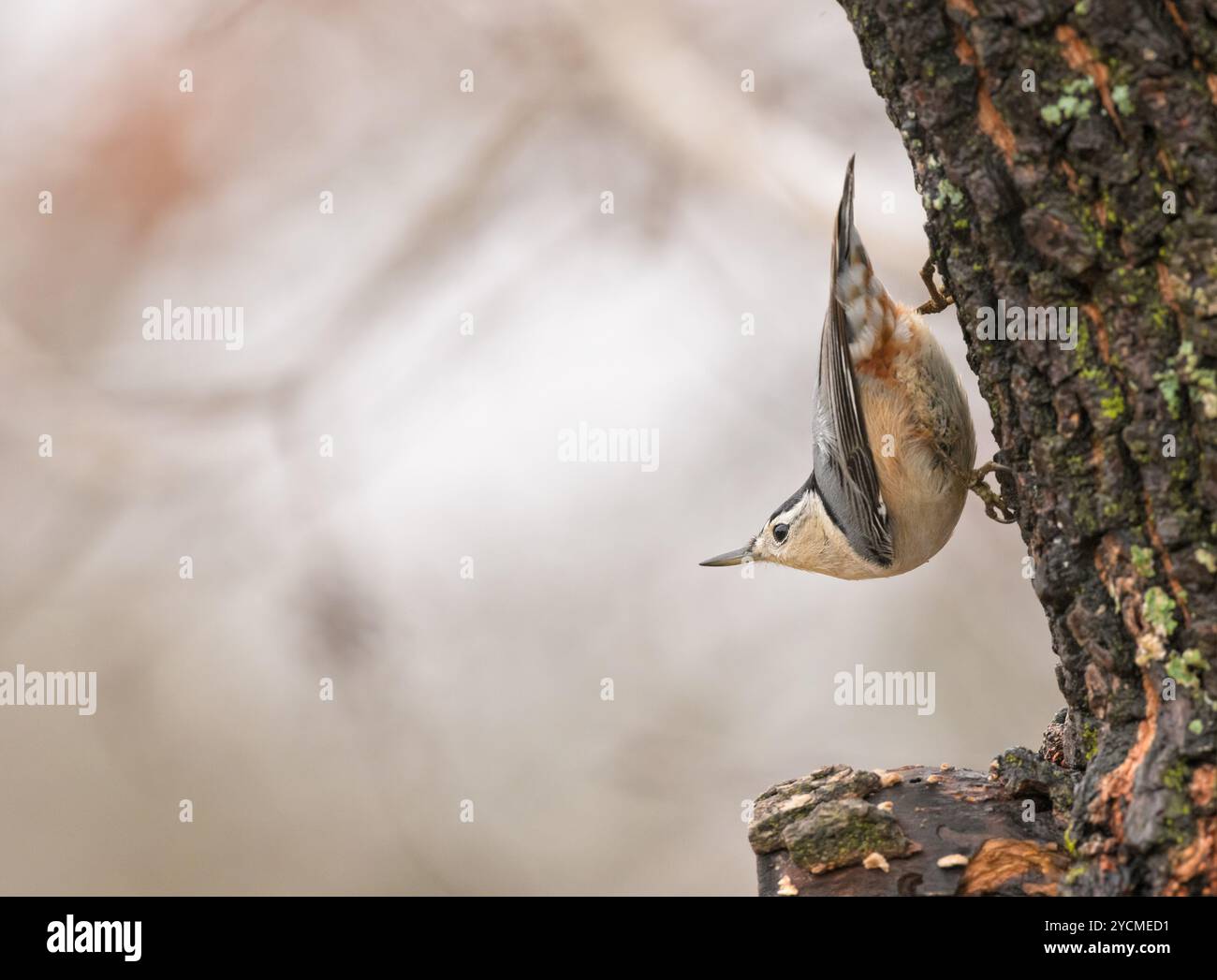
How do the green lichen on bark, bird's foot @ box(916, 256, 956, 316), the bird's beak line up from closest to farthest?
the green lichen on bark < bird's foot @ box(916, 256, 956, 316) < the bird's beak

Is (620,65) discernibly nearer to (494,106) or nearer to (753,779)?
(494,106)

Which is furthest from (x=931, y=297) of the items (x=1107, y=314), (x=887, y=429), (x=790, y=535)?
(x=1107, y=314)

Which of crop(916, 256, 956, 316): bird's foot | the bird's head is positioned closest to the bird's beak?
the bird's head

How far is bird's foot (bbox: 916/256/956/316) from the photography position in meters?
2.14

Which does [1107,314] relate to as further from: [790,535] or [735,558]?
[735,558]

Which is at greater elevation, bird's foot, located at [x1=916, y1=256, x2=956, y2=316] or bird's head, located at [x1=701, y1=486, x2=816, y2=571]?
bird's foot, located at [x1=916, y1=256, x2=956, y2=316]

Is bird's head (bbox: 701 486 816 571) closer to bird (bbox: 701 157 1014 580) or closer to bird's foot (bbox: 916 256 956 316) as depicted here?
bird (bbox: 701 157 1014 580)

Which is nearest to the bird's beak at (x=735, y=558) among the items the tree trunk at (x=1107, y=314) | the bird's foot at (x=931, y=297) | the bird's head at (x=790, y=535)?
the bird's head at (x=790, y=535)

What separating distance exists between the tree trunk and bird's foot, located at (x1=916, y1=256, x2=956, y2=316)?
1.78ft

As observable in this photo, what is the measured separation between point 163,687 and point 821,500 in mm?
2070

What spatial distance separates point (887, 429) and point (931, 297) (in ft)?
1.07

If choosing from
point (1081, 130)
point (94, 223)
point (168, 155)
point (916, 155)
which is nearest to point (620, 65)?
point (168, 155)

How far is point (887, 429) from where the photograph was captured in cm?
246

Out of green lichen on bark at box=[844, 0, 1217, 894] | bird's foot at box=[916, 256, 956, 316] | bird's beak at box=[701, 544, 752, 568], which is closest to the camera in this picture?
green lichen on bark at box=[844, 0, 1217, 894]
